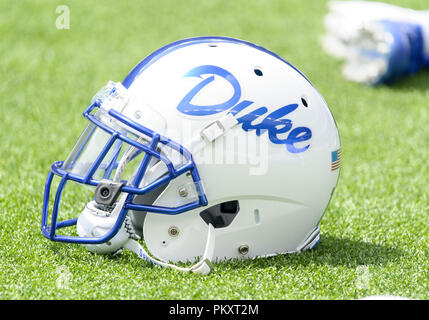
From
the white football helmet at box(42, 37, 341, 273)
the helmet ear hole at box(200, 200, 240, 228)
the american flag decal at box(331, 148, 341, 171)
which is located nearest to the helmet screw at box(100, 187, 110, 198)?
the white football helmet at box(42, 37, 341, 273)

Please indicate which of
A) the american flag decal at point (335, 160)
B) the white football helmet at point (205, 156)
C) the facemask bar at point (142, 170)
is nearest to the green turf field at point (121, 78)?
the white football helmet at point (205, 156)

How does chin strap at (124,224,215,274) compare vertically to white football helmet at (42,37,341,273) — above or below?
below

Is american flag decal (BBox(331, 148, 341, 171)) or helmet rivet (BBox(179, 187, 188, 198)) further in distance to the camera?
american flag decal (BBox(331, 148, 341, 171))

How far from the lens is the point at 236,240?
9.82ft

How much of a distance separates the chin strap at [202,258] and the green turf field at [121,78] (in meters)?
0.03

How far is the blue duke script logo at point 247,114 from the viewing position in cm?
283

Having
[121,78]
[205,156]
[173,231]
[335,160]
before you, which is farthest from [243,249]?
[121,78]

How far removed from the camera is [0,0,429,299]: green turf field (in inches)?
112

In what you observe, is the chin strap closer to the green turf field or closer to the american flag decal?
the green turf field

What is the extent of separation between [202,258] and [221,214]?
8.9 inches

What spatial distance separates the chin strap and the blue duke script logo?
478 mm

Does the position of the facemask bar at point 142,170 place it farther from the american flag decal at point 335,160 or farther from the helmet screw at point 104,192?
the american flag decal at point 335,160
